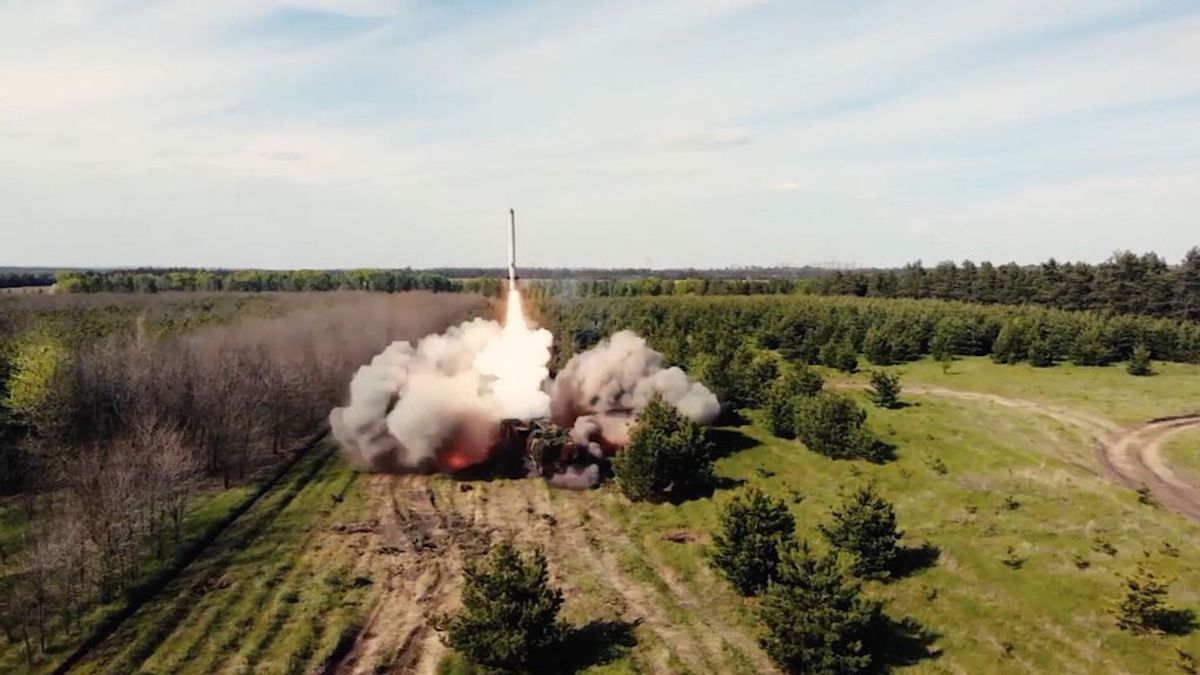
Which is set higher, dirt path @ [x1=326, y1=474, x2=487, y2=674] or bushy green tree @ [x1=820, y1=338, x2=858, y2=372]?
bushy green tree @ [x1=820, y1=338, x2=858, y2=372]

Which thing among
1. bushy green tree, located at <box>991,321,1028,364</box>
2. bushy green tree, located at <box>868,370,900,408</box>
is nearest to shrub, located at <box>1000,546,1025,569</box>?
bushy green tree, located at <box>868,370,900,408</box>

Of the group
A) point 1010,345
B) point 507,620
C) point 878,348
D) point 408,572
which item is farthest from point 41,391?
point 1010,345

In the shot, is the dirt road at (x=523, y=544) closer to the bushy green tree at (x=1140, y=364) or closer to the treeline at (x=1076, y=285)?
the bushy green tree at (x=1140, y=364)

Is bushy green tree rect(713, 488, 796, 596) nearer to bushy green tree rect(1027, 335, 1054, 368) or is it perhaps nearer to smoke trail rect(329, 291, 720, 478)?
smoke trail rect(329, 291, 720, 478)

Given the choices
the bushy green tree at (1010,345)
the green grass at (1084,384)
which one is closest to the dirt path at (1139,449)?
Answer: the green grass at (1084,384)

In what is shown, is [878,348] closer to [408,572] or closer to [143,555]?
[408,572]

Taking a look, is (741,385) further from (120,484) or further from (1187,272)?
(1187,272)

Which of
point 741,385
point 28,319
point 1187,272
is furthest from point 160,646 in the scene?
point 1187,272
